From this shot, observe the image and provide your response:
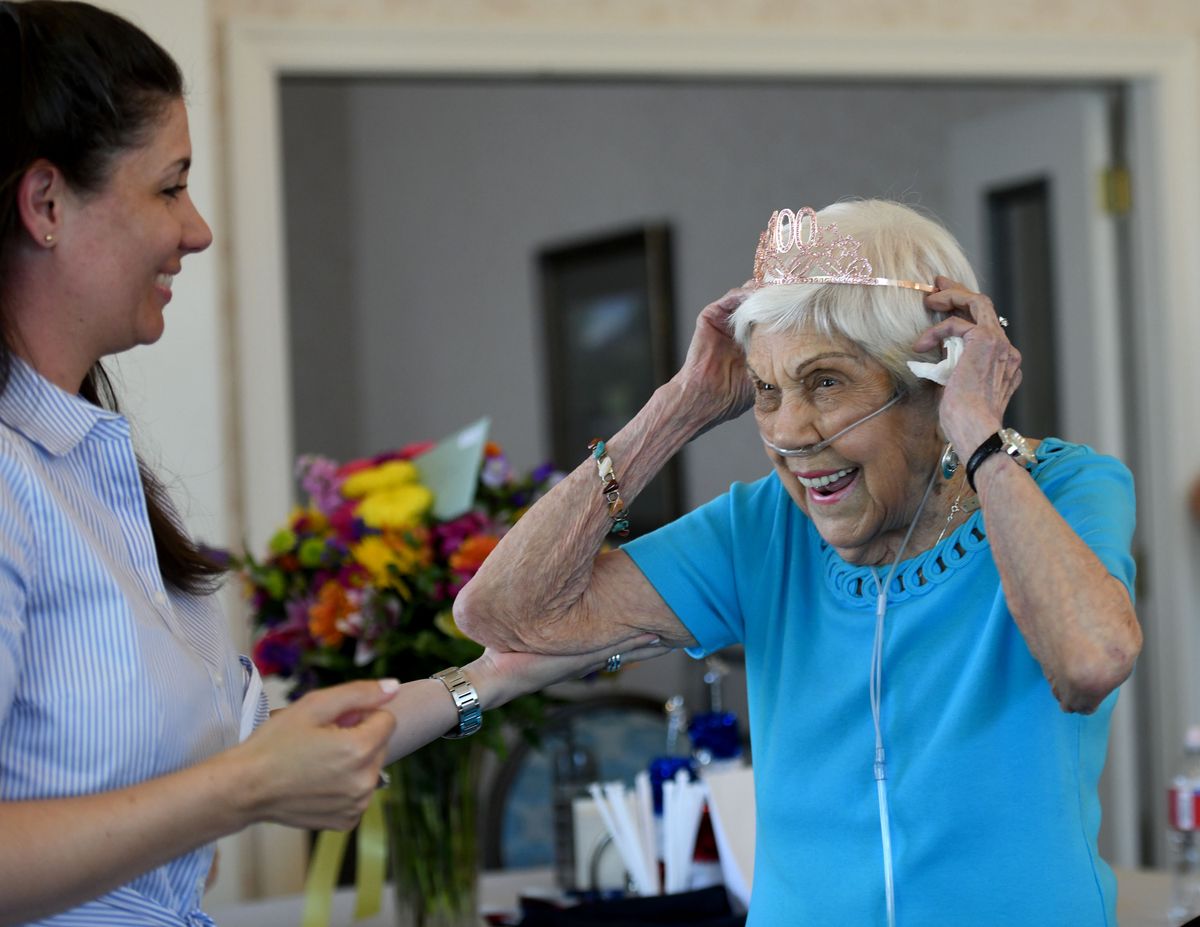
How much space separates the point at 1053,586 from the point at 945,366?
0.27 metres

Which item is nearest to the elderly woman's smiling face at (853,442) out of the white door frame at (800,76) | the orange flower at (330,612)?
the orange flower at (330,612)

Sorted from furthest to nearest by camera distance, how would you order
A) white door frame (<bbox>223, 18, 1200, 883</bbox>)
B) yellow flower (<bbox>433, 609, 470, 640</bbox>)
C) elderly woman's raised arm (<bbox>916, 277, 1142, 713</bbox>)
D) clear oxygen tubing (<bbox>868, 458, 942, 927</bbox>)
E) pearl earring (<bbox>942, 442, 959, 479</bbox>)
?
1. white door frame (<bbox>223, 18, 1200, 883</bbox>)
2. yellow flower (<bbox>433, 609, 470, 640</bbox>)
3. pearl earring (<bbox>942, 442, 959, 479</bbox>)
4. clear oxygen tubing (<bbox>868, 458, 942, 927</bbox>)
5. elderly woman's raised arm (<bbox>916, 277, 1142, 713</bbox>)

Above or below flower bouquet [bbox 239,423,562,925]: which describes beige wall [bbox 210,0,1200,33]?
above

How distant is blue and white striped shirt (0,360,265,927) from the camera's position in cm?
109

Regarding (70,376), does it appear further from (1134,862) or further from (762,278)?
(1134,862)

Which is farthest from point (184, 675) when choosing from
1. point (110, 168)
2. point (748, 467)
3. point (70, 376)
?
point (748, 467)

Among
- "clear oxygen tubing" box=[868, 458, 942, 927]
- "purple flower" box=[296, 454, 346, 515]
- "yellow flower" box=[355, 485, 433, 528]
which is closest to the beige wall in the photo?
"purple flower" box=[296, 454, 346, 515]

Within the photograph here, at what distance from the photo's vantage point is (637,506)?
17.4 ft

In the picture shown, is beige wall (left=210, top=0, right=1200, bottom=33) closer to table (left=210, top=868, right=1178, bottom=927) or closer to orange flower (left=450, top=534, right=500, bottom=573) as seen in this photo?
orange flower (left=450, top=534, right=500, bottom=573)

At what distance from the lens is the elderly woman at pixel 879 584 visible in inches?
54.8

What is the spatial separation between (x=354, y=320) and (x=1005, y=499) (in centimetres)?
522

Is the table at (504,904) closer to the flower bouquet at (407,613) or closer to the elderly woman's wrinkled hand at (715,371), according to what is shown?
the flower bouquet at (407,613)

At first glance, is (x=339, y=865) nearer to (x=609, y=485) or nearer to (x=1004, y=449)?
(x=609, y=485)

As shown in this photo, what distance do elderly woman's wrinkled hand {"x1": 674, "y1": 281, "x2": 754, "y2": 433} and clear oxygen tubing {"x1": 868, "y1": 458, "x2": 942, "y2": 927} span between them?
0.26 meters
